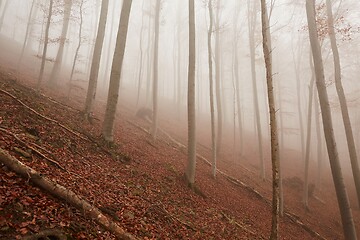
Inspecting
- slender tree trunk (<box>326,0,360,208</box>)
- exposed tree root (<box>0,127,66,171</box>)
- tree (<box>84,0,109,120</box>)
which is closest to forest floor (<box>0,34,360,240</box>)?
exposed tree root (<box>0,127,66,171</box>)

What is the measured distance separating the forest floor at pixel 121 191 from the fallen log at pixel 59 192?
0.35 feet

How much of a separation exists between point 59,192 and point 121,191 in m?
2.22

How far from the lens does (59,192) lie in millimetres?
4680

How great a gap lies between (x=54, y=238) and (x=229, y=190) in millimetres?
9068

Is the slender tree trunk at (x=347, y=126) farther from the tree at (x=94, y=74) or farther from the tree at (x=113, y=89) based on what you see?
the tree at (x=94, y=74)

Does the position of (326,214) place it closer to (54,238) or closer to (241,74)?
(54,238)

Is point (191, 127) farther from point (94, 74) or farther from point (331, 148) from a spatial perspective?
point (94, 74)

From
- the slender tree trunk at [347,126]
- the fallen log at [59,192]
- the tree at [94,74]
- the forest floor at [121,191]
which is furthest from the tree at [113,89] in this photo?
the slender tree trunk at [347,126]

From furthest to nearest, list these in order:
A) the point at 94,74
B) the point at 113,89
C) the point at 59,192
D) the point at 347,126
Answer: the point at 347,126
the point at 94,74
the point at 113,89
the point at 59,192

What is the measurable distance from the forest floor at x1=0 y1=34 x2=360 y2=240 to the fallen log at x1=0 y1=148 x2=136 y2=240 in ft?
0.35

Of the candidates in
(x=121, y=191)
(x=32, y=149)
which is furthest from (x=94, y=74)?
(x=121, y=191)

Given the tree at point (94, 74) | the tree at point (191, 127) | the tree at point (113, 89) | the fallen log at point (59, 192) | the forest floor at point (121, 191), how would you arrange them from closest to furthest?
1. the forest floor at point (121, 191)
2. the fallen log at point (59, 192)
3. the tree at point (113, 89)
4. the tree at point (191, 127)
5. the tree at point (94, 74)

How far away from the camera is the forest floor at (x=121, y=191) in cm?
432

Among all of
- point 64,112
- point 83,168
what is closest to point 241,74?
point 64,112
